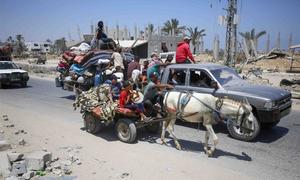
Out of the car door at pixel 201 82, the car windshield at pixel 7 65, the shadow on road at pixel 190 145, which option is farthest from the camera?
the car windshield at pixel 7 65

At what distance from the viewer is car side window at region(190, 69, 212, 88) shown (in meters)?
8.70

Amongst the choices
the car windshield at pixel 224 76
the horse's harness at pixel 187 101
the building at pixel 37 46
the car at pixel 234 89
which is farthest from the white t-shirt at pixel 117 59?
the building at pixel 37 46

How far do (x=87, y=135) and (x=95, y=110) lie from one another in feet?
3.03

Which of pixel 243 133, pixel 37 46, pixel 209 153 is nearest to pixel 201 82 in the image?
pixel 243 133

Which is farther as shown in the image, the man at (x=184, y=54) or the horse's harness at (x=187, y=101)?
the man at (x=184, y=54)

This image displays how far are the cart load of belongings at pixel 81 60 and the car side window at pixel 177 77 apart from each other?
3.20 metres

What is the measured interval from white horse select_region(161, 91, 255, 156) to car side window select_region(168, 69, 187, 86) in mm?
1843

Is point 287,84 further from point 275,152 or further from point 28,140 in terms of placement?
point 28,140

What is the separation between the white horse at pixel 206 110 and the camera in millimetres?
6375

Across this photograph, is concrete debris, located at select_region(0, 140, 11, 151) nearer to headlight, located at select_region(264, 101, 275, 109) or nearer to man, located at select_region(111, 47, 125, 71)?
man, located at select_region(111, 47, 125, 71)

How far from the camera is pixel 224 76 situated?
29.2ft

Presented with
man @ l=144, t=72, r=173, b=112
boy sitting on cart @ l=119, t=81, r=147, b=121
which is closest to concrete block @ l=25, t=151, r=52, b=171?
boy sitting on cart @ l=119, t=81, r=147, b=121

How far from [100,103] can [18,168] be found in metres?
2.83

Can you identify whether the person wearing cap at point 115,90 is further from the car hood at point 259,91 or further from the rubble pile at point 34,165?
the car hood at point 259,91
